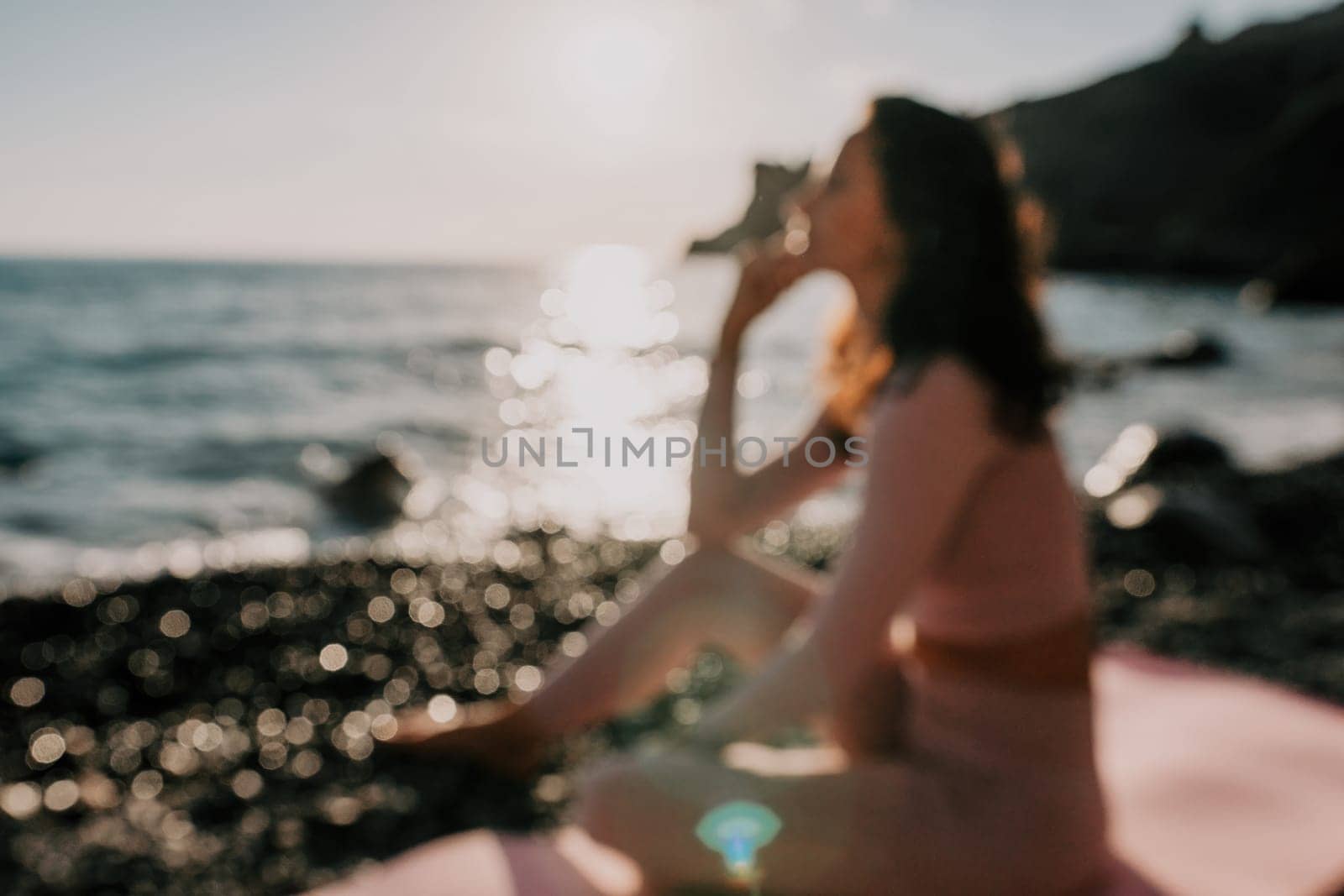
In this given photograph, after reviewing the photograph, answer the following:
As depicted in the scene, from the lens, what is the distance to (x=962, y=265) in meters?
1.88

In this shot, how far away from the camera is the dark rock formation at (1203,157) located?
3416 cm

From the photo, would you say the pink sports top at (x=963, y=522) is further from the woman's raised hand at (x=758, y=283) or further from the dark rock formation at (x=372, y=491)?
the dark rock formation at (x=372, y=491)

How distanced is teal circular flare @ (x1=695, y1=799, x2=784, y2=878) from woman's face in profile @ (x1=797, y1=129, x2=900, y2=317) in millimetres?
1021

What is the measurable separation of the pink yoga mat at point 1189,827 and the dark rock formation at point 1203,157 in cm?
2951

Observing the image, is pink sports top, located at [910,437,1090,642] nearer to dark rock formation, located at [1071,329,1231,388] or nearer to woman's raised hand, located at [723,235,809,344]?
woman's raised hand, located at [723,235,809,344]

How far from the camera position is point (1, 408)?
43.3 feet

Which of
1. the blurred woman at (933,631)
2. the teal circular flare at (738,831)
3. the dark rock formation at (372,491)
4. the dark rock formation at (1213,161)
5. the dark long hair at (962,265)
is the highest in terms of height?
the dark rock formation at (1213,161)

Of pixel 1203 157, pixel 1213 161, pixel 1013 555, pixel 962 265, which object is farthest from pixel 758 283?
pixel 1203 157

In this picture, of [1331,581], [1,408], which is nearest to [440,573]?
[1331,581]

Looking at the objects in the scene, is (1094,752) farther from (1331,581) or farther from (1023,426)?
(1331,581)

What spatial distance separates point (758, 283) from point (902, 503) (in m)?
1.07
